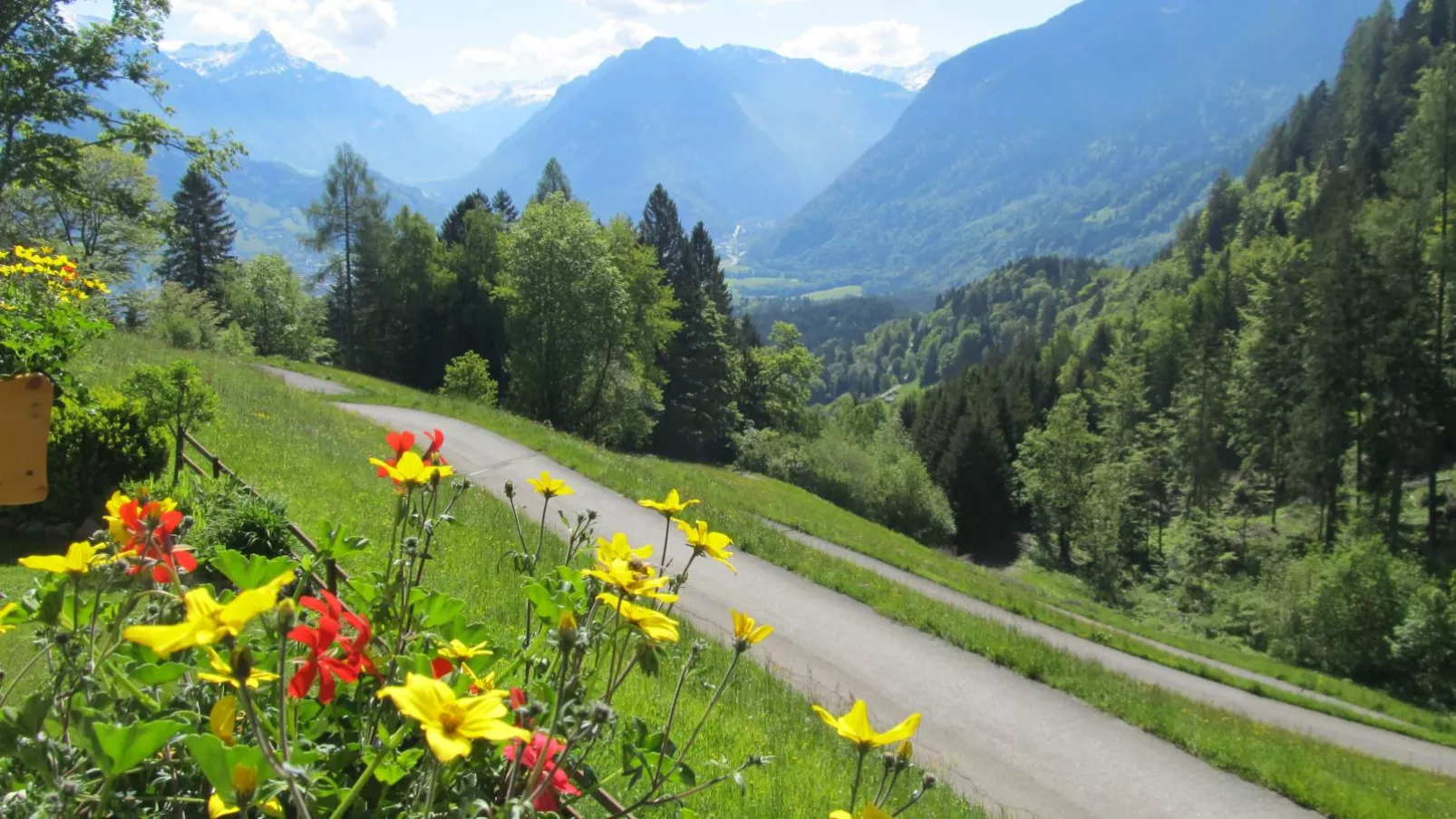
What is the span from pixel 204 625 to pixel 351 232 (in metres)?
54.3

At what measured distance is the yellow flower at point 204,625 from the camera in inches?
37.8

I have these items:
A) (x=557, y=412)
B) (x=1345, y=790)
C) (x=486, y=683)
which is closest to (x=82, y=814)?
(x=486, y=683)

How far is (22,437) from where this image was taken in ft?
10.9

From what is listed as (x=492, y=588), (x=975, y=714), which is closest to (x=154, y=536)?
(x=492, y=588)

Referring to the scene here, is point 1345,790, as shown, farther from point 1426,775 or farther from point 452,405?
point 452,405

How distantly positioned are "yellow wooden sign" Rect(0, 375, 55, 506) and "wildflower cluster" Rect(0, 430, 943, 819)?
1833 millimetres

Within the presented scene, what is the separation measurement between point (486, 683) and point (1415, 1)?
119526 mm

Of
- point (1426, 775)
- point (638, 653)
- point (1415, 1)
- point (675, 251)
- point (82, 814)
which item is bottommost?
point (1426, 775)

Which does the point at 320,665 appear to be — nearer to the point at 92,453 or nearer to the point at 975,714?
the point at 92,453

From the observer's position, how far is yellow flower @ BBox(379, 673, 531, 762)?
1055mm

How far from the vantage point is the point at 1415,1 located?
85.6 m

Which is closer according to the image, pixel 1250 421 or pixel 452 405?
pixel 452 405

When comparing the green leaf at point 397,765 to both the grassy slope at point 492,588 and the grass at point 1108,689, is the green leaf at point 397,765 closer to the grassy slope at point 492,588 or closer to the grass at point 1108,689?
the grassy slope at point 492,588

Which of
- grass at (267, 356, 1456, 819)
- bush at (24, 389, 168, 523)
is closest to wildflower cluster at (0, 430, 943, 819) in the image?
bush at (24, 389, 168, 523)
